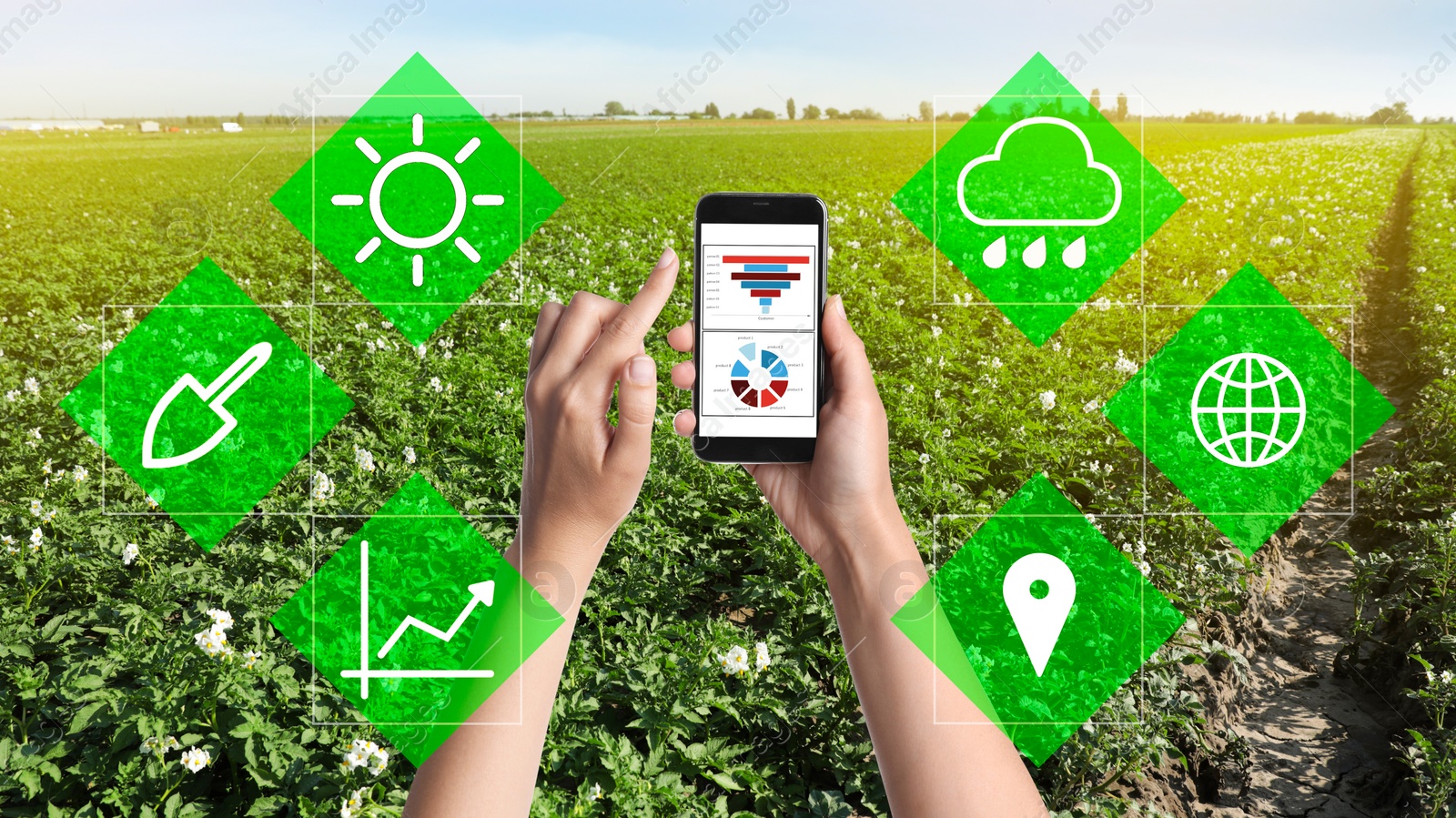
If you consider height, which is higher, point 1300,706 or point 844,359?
point 844,359

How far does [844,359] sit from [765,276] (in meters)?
0.34

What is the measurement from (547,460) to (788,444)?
55cm

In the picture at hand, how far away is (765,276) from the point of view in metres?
1.99

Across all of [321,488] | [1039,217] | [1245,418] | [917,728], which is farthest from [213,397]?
[1039,217]

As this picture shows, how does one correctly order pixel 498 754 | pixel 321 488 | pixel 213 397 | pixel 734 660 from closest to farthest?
pixel 498 754 → pixel 734 660 → pixel 321 488 → pixel 213 397

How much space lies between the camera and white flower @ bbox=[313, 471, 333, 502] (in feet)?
12.4

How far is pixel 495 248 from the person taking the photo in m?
11.8

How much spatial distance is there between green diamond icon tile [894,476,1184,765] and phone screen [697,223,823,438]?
1281 mm

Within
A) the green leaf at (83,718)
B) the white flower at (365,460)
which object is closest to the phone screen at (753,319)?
the green leaf at (83,718)

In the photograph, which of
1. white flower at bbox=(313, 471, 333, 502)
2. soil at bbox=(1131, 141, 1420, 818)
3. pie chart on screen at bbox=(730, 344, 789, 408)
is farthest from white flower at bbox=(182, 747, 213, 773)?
soil at bbox=(1131, 141, 1420, 818)

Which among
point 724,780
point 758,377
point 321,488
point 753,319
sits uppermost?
point 753,319

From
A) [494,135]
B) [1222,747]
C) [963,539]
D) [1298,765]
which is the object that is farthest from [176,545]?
[494,135]

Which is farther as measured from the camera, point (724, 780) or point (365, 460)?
point (365, 460)

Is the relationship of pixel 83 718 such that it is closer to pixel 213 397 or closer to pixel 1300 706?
pixel 213 397
